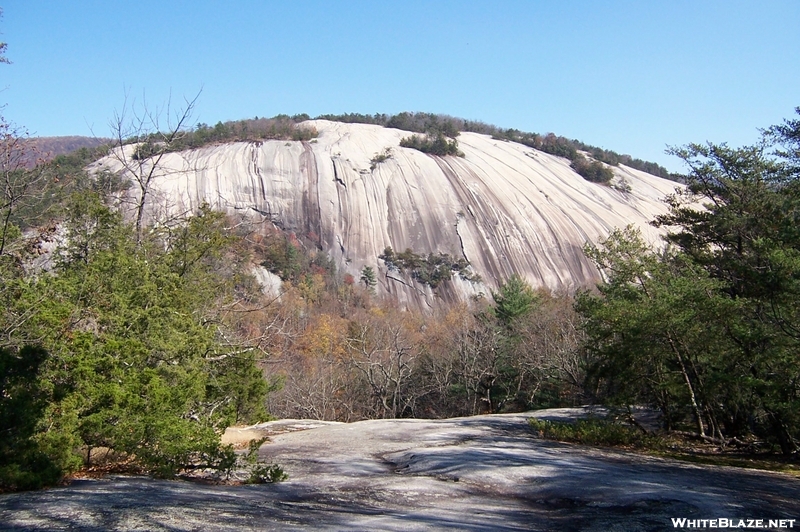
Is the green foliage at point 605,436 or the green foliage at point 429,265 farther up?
the green foliage at point 605,436

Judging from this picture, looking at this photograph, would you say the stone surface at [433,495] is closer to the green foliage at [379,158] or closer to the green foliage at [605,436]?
the green foliage at [605,436]

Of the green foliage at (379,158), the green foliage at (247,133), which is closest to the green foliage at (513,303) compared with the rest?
the green foliage at (379,158)

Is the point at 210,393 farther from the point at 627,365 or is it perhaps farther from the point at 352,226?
the point at 352,226

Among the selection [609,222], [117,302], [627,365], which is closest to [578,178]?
[609,222]

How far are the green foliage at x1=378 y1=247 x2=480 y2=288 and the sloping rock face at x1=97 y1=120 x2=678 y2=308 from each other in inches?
28.3

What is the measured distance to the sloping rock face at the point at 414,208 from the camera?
200 feet

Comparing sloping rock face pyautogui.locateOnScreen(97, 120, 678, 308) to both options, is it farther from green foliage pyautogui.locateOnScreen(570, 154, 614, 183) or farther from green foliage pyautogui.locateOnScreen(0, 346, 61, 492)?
green foliage pyautogui.locateOnScreen(0, 346, 61, 492)

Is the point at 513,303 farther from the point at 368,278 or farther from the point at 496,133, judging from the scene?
the point at 496,133

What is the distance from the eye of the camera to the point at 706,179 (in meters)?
19.2

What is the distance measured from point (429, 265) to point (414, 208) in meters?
6.76

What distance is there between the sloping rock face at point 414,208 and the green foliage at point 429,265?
719 millimetres

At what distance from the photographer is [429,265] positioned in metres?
61.3

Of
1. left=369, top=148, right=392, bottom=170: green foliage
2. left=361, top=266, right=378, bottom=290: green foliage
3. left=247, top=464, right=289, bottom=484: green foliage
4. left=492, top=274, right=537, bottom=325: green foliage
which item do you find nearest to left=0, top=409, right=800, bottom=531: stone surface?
left=247, top=464, right=289, bottom=484: green foliage

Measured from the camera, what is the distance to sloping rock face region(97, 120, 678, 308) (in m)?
61.1
